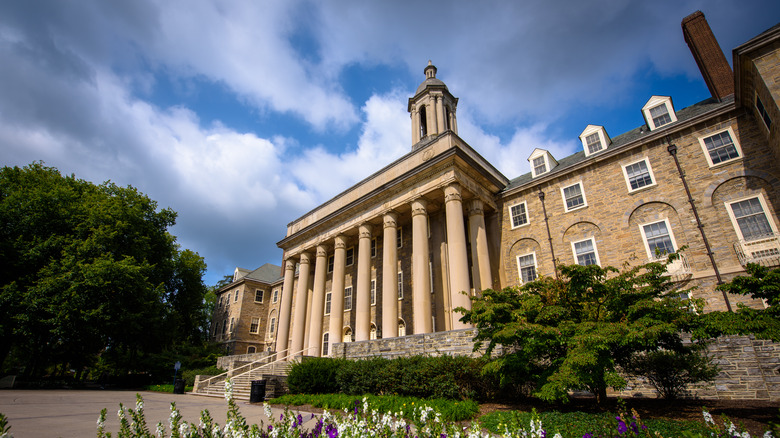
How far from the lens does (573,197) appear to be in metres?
23.1

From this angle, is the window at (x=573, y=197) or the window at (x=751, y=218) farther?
the window at (x=573, y=197)

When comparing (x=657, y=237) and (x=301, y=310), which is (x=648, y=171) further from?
(x=301, y=310)

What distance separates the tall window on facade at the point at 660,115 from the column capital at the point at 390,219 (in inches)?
686

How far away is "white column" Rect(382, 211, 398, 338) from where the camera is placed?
72.3ft

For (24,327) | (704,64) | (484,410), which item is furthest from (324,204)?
(704,64)

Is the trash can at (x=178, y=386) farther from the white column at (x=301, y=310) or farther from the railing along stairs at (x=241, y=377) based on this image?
the white column at (x=301, y=310)

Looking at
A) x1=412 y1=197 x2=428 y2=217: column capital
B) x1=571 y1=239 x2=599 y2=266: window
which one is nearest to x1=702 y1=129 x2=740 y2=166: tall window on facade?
x1=571 y1=239 x2=599 y2=266: window

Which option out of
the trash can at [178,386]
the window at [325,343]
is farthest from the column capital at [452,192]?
the trash can at [178,386]

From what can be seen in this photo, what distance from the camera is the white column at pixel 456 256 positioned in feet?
64.3

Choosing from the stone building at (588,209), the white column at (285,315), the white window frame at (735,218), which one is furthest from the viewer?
the white column at (285,315)

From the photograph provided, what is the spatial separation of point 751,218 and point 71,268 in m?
40.8

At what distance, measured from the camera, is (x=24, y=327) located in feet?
78.1

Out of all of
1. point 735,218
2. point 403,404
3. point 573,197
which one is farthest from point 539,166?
point 403,404

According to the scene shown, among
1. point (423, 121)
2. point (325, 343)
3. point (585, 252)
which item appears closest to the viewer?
point (585, 252)
